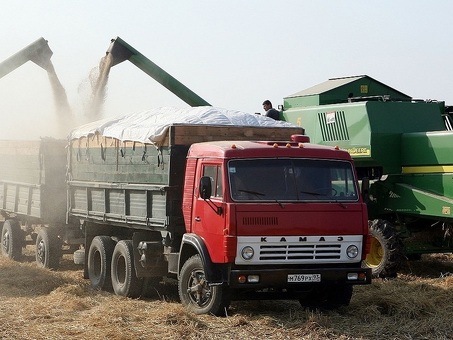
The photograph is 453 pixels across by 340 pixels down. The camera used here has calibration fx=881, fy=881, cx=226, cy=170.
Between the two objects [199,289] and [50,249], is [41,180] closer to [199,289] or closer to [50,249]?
[50,249]

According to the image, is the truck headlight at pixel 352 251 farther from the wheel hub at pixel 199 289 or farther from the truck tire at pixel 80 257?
the truck tire at pixel 80 257

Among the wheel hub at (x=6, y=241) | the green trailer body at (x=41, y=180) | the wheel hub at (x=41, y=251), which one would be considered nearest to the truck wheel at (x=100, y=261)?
the green trailer body at (x=41, y=180)

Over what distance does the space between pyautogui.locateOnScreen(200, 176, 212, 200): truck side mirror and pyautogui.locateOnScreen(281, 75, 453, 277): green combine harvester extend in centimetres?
502

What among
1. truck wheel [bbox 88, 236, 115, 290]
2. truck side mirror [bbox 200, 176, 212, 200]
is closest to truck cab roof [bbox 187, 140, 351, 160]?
truck side mirror [bbox 200, 176, 212, 200]

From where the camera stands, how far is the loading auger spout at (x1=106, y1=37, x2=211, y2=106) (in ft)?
69.7

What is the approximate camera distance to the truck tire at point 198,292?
11.5 meters

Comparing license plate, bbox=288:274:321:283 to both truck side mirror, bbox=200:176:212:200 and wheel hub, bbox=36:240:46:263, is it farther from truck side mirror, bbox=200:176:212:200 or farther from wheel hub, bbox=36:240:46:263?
wheel hub, bbox=36:240:46:263

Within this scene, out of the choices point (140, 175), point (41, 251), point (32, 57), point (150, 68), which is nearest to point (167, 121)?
point (140, 175)

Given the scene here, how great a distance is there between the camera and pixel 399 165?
1648 centimetres

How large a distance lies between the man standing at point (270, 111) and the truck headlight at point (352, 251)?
693 centimetres

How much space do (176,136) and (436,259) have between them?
8.20m

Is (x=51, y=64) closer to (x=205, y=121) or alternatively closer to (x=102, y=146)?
(x=102, y=146)

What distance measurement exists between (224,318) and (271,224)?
139 cm

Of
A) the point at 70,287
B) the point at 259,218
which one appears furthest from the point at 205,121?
the point at 70,287
